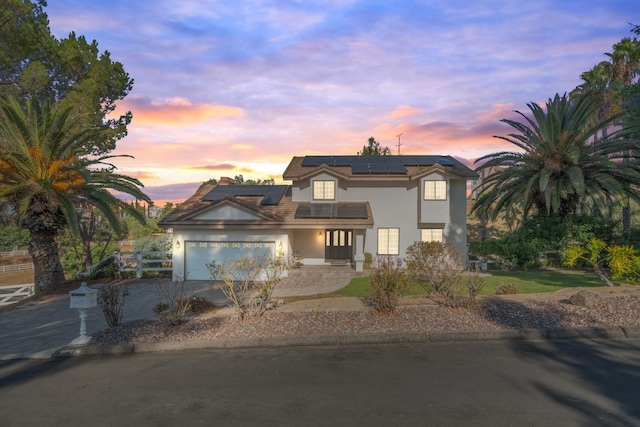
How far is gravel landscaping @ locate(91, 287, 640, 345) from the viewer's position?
875 cm

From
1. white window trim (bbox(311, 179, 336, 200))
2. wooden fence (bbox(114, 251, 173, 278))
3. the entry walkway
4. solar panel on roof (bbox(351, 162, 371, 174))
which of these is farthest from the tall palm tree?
wooden fence (bbox(114, 251, 173, 278))

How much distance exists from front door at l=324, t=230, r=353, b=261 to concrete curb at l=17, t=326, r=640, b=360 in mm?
14271

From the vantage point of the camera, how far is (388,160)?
25.4m

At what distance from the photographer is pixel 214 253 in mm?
19594

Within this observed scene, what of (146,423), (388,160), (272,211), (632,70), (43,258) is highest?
(632,70)

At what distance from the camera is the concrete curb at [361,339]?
8312 mm

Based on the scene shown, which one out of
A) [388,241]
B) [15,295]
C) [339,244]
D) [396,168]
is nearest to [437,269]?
[388,241]

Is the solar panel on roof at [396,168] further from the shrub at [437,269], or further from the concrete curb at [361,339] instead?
the concrete curb at [361,339]

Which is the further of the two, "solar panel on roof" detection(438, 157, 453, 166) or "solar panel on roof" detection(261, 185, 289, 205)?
"solar panel on roof" detection(438, 157, 453, 166)

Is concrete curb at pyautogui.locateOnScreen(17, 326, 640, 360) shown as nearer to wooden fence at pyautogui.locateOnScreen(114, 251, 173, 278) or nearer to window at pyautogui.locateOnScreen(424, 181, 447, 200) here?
wooden fence at pyautogui.locateOnScreen(114, 251, 173, 278)

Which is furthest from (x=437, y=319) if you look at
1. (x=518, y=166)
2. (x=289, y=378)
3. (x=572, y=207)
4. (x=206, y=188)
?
(x=206, y=188)

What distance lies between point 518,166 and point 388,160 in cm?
735

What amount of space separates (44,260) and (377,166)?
16.9 m

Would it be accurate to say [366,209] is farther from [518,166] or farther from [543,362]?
[543,362]
